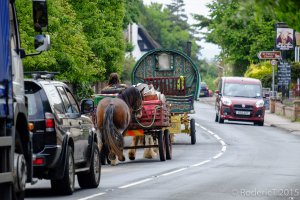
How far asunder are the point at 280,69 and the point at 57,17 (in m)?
30.6

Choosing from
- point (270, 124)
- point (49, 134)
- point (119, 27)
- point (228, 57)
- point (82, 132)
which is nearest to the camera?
point (49, 134)

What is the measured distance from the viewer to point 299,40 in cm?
6681

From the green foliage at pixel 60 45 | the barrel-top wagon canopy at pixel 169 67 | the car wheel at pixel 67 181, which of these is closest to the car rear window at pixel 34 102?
the car wheel at pixel 67 181

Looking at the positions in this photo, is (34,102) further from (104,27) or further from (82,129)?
(104,27)

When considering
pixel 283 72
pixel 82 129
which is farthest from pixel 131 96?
pixel 283 72

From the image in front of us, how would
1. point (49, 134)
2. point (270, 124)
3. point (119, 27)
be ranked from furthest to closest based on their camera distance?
point (119, 27) → point (270, 124) → point (49, 134)

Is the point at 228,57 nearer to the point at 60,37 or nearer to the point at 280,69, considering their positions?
the point at 280,69

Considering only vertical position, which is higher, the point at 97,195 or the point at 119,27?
the point at 119,27

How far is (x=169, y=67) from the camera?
40.3 meters

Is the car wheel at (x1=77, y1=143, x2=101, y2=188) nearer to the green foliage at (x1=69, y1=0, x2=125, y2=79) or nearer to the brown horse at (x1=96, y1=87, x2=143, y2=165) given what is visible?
the brown horse at (x1=96, y1=87, x2=143, y2=165)

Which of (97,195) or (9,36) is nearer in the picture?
(9,36)

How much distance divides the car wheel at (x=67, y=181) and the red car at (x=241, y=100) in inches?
1427

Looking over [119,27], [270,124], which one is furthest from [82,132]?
[119,27]

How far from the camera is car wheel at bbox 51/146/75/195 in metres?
18.4
